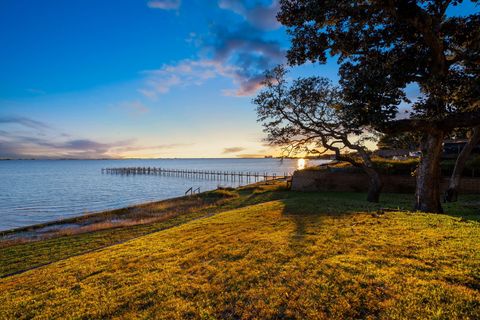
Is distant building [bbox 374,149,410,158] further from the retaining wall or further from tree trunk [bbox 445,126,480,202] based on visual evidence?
tree trunk [bbox 445,126,480,202]

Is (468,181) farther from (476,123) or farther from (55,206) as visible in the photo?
(55,206)

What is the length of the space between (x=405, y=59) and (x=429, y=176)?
221 inches

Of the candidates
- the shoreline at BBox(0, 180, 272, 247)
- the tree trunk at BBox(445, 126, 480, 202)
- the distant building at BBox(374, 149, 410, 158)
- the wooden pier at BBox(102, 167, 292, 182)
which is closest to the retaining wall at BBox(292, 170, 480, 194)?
the tree trunk at BBox(445, 126, 480, 202)

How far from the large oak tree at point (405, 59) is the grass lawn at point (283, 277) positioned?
4021 mm

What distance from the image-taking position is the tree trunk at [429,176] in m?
11.9

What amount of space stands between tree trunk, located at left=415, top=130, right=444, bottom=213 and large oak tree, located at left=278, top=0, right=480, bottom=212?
4cm

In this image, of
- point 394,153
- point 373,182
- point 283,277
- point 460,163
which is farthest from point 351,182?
point 394,153

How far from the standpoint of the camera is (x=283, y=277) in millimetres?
5523

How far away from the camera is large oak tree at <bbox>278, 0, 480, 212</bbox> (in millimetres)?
10086

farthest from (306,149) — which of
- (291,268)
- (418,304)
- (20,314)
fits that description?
(20,314)

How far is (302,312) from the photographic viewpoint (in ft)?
13.8

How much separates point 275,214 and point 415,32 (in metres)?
10.6

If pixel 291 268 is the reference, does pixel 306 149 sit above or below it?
above

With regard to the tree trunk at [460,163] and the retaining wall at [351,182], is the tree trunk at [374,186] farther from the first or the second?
the retaining wall at [351,182]
